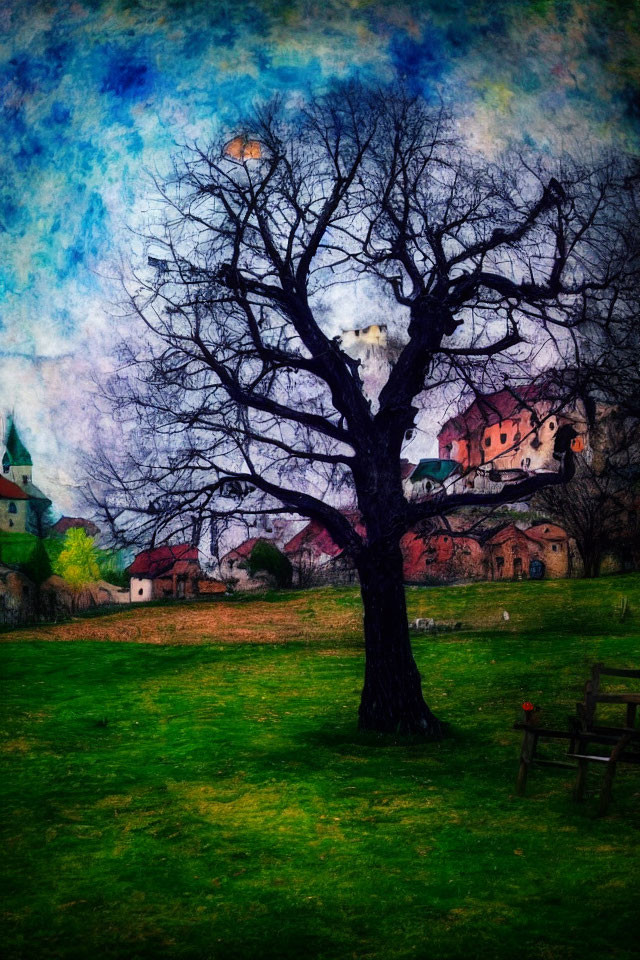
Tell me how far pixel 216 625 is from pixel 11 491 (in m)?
3.23

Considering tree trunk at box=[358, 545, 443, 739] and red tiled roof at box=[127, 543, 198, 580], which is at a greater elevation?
red tiled roof at box=[127, 543, 198, 580]

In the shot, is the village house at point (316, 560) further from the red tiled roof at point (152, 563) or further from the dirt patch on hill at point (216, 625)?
the red tiled roof at point (152, 563)

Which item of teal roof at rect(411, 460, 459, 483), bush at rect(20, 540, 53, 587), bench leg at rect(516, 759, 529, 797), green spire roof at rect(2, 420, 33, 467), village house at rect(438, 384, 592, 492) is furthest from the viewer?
green spire roof at rect(2, 420, 33, 467)

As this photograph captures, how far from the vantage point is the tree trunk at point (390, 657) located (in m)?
9.27

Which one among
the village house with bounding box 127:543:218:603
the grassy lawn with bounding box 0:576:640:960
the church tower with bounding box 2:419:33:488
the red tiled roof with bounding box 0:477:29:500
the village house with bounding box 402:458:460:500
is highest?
the church tower with bounding box 2:419:33:488

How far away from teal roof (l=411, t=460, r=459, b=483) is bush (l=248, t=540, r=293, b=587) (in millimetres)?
1927

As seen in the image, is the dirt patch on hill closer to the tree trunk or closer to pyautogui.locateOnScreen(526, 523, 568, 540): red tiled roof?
pyautogui.locateOnScreen(526, 523, 568, 540): red tiled roof

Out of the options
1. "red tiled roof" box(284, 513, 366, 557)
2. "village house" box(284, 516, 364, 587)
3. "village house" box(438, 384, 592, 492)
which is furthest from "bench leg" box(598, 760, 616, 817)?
"red tiled roof" box(284, 513, 366, 557)

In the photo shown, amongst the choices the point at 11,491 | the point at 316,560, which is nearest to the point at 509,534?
the point at 316,560

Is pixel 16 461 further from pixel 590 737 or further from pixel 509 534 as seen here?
pixel 590 737

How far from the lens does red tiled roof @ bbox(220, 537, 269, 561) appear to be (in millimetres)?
12906

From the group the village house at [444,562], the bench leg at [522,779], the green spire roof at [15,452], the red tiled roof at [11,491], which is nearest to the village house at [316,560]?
the village house at [444,562]

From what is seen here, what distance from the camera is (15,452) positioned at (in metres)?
14.0

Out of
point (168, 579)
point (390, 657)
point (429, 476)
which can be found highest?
point (429, 476)
